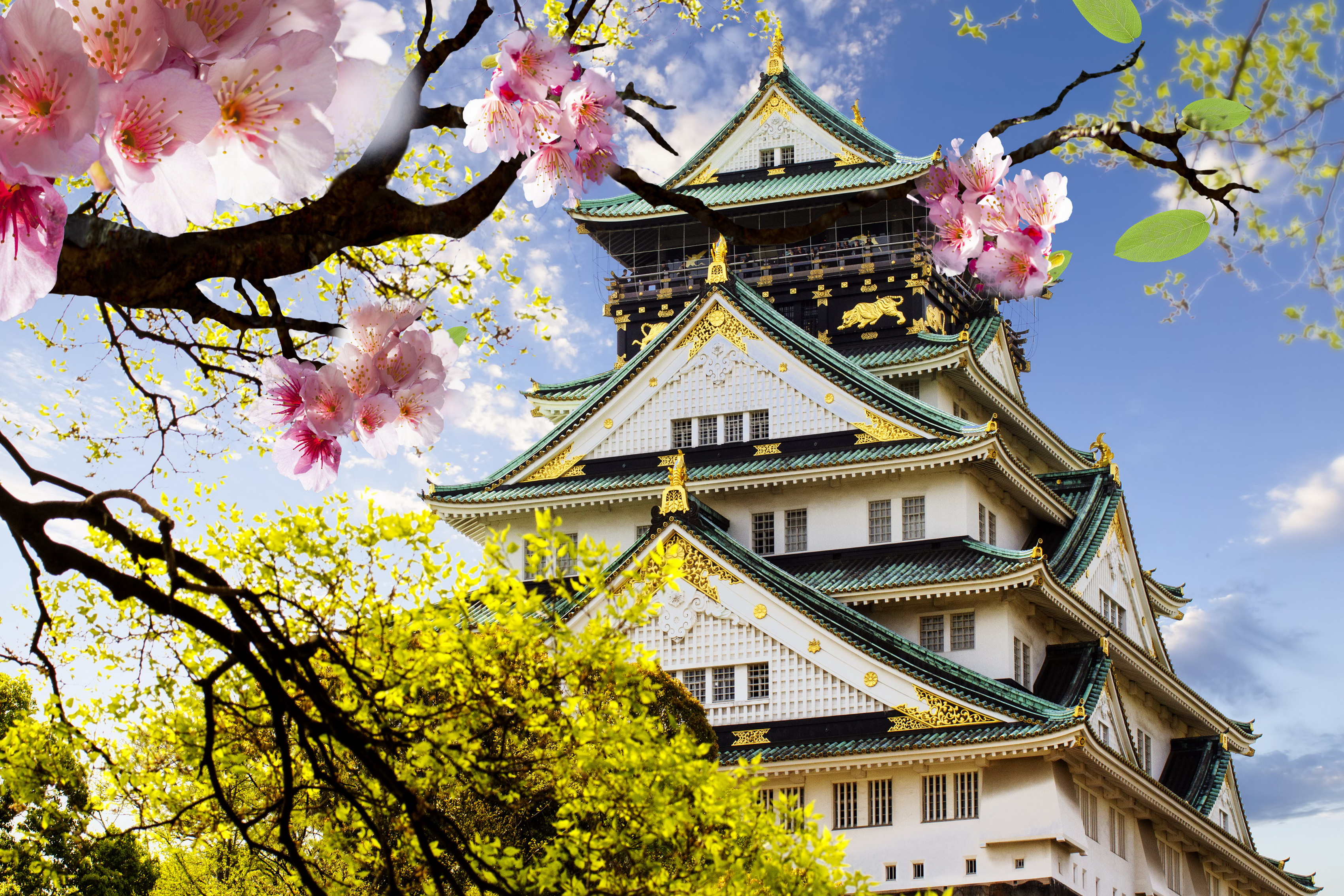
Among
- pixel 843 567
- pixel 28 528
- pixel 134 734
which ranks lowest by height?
pixel 28 528

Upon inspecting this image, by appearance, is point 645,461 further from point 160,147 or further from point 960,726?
point 160,147

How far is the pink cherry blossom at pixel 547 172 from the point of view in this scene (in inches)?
185

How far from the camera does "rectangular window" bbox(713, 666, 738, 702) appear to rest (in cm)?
2516

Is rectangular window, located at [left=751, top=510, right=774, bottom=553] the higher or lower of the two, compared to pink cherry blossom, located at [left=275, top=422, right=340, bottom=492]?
higher

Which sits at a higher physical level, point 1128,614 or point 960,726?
point 1128,614

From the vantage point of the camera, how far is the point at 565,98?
4602mm

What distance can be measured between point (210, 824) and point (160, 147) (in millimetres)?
12833

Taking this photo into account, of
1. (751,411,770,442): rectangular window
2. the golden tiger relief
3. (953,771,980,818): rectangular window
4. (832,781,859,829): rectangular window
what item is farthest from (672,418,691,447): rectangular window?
(953,771,980,818): rectangular window

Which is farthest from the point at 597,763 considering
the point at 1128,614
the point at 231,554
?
the point at 1128,614

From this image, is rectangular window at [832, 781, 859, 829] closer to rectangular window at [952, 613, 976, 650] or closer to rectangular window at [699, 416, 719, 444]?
rectangular window at [952, 613, 976, 650]

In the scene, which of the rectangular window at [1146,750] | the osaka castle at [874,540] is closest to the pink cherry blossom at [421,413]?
the osaka castle at [874,540]

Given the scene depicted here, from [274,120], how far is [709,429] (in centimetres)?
2711

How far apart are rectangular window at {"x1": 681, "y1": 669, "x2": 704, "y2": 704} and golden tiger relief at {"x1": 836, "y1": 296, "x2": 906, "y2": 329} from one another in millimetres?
11608

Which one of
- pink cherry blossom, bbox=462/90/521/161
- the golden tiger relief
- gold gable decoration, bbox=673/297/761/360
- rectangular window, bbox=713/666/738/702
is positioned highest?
the golden tiger relief
